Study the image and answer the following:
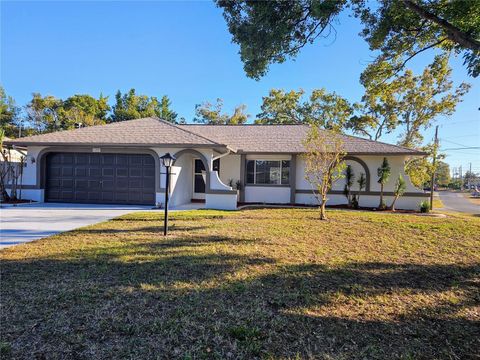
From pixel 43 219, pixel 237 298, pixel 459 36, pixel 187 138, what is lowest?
pixel 237 298

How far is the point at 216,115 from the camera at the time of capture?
110ft

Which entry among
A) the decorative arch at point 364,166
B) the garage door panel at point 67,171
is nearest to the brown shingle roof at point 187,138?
the decorative arch at point 364,166

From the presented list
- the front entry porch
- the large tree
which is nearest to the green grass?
the front entry porch

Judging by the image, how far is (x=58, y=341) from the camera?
8.54 feet

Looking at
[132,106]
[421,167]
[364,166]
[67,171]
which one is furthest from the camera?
[132,106]

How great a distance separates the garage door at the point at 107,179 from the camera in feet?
41.1

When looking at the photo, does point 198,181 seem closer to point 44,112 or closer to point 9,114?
point 44,112

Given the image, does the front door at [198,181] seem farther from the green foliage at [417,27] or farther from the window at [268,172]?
the green foliage at [417,27]

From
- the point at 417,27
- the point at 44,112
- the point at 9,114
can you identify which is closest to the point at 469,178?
the point at 417,27

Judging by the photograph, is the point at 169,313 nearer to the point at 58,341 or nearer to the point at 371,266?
the point at 58,341

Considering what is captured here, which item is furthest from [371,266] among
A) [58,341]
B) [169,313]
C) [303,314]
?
[58,341]

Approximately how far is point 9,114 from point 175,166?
119 feet

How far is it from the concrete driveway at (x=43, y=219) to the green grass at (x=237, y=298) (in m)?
0.90

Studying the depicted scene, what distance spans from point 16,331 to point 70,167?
468 inches
